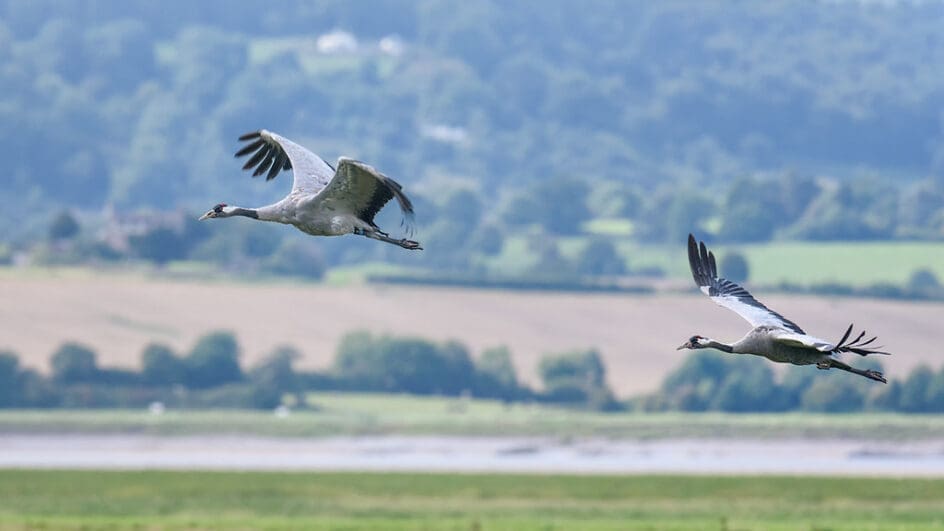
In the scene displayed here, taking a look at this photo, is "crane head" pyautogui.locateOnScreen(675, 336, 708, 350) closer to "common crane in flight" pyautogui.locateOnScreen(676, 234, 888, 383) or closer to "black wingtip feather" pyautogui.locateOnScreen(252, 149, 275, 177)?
"common crane in flight" pyautogui.locateOnScreen(676, 234, 888, 383)

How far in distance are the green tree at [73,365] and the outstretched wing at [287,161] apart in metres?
90.0

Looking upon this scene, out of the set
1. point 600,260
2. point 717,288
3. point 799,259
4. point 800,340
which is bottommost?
point 800,340

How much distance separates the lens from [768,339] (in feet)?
89.9

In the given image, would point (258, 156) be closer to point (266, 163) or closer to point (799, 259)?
point (266, 163)

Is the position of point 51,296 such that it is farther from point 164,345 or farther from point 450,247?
point 450,247

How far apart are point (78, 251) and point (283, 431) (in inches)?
2090

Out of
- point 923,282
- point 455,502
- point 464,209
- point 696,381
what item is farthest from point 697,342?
point 464,209

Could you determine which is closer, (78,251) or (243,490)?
(243,490)

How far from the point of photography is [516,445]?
98.1 m

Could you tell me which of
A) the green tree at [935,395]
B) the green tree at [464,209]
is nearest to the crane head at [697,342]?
the green tree at [935,395]

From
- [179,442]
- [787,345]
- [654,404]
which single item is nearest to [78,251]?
[654,404]

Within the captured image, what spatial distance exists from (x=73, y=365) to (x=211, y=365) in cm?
779

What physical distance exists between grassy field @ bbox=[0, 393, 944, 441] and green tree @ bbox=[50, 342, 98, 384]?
21.9 ft

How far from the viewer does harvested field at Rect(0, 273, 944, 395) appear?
13000cm
